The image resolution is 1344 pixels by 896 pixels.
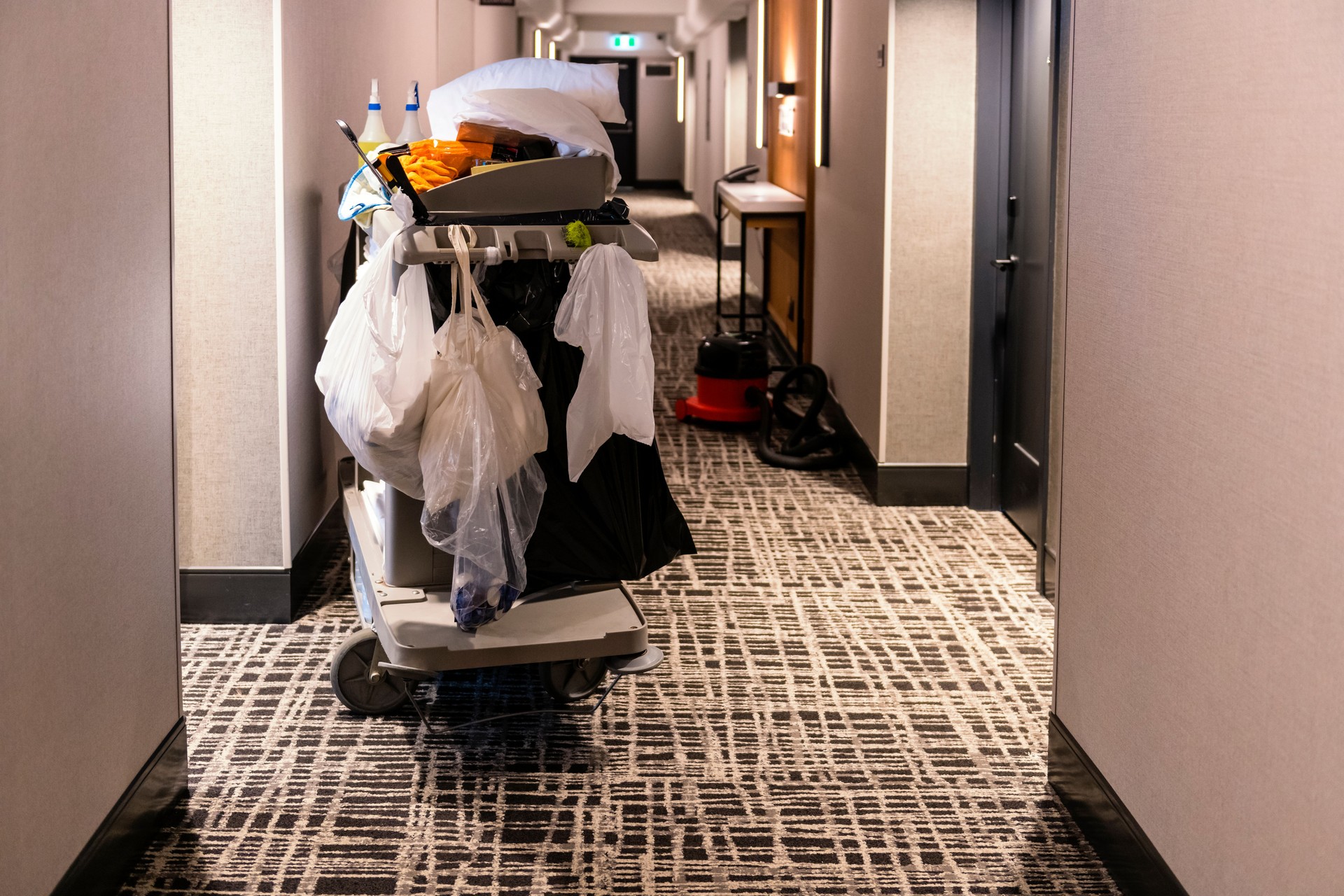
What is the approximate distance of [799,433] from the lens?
19.2 ft

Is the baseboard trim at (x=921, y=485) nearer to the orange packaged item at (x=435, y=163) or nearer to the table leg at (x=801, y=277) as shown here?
the table leg at (x=801, y=277)

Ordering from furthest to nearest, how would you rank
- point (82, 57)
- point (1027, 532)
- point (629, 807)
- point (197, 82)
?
point (1027, 532)
point (197, 82)
point (629, 807)
point (82, 57)

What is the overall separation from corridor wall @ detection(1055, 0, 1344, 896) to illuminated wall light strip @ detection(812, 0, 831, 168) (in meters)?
3.83

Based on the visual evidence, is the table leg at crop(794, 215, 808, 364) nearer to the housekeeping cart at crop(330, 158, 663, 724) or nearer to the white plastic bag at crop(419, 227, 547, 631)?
the housekeeping cart at crop(330, 158, 663, 724)

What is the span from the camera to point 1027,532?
15.3ft

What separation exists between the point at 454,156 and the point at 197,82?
106cm

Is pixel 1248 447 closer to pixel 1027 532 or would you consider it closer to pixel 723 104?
pixel 1027 532

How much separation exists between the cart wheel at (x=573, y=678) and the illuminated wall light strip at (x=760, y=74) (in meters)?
6.75

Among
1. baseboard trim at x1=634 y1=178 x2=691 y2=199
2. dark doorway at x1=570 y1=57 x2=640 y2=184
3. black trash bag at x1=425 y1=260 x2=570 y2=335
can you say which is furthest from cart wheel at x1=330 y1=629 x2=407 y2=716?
dark doorway at x1=570 y1=57 x2=640 y2=184

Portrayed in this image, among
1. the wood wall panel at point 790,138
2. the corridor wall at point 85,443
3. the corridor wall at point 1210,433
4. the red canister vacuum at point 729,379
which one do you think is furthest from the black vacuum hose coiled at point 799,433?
the corridor wall at point 85,443

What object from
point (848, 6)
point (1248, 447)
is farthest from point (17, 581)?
point (848, 6)

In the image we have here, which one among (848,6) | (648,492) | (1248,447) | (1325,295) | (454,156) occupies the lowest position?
(648,492)

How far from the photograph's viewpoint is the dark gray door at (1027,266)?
4.34 metres

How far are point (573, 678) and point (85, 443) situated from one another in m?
1.37
